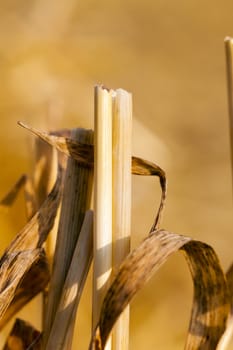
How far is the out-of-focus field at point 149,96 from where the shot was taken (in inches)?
41.9

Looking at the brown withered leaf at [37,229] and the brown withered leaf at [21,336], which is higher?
the brown withered leaf at [37,229]

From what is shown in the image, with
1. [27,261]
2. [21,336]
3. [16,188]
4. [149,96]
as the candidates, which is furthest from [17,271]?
[149,96]

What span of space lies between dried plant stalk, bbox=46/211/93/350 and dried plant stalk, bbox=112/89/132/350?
3 cm

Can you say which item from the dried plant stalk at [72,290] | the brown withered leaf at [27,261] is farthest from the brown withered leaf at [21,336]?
the dried plant stalk at [72,290]

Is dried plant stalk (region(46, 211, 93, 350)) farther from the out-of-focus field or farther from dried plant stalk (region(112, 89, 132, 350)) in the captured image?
the out-of-focus field

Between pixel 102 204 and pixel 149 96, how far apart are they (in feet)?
Result: 2.44

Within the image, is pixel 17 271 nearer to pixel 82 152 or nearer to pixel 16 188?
pixel 82 152

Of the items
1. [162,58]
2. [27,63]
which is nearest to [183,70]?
[162,58]

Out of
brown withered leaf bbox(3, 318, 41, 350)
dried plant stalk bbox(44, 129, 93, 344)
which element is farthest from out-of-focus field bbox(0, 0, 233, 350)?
dried plant stalk bbox(44, 129, 93, 344)

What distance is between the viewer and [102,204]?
0.45 metres

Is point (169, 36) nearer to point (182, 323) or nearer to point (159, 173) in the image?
point (182, 323)

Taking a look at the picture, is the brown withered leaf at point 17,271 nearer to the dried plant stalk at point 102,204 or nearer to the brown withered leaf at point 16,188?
the dried plant stalk at point 102,204

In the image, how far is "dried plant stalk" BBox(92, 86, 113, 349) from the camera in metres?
0.45

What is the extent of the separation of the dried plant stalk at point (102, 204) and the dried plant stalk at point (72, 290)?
0.02 m
